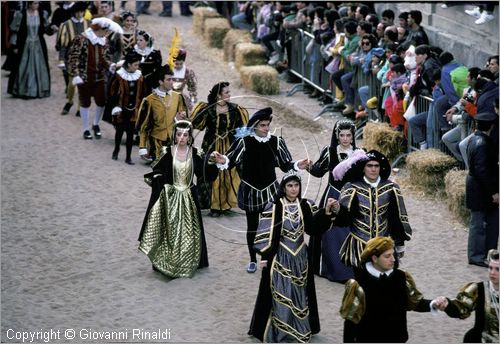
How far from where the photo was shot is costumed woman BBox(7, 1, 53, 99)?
21.0 metres

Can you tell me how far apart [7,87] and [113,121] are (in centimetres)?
524

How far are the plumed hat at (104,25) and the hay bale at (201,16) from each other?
24.6 feet

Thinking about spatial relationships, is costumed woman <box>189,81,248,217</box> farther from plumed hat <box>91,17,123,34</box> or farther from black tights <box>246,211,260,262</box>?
plumed hat <box>91,17,123,34</box>

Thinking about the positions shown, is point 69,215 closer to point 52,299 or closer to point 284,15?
point 52,299

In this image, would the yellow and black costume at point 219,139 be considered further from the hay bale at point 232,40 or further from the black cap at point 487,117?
the hay bale at point 232,40

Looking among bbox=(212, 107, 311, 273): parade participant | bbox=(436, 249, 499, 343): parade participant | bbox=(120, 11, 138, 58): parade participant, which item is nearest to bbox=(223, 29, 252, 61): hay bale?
bbox=(120, 11, 138, 58): parade participant

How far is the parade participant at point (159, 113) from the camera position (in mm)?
15883

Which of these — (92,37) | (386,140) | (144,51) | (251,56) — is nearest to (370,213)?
(386,140)

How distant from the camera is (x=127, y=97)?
1728cm

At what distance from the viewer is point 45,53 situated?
21.4 metres

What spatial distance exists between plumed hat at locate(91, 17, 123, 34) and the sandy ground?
5.19ft

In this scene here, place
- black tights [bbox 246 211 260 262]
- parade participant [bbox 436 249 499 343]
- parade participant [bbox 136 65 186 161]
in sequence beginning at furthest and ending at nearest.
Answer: parade participant [bbox 136 65 186 161] < black tights [bbox 246 211 260 262] < parade participant [bbox 436 249 499 343]

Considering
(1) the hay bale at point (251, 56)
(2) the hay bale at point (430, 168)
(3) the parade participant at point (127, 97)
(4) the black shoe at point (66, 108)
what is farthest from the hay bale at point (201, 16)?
(2) the hay bale at point (430, 168)

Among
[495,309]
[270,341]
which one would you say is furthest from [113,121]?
[495,309]
